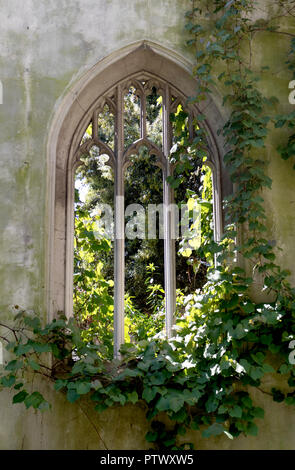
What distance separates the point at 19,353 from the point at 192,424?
134 centimetres

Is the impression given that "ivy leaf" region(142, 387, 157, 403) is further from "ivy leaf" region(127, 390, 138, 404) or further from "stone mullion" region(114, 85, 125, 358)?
"stone mullion" region(114, 85, 125, 358)

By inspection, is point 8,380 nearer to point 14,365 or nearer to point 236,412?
point 14,365

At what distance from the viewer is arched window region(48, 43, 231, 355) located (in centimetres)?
445

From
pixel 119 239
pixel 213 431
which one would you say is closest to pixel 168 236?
pixel 119 239

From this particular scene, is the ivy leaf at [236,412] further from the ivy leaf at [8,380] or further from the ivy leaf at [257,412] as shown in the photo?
the ivy leaf at [8,380]

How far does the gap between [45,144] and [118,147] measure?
0.64 m

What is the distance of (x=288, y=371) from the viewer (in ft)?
13.1

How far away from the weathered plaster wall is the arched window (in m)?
0.11

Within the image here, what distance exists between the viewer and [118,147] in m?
4.80

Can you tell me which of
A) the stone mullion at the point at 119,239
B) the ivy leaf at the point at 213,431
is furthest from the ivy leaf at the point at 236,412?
the stone mullion at the point at 119,239

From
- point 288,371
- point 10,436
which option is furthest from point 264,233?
point 10,436

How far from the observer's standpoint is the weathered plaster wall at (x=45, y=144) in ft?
13.4
